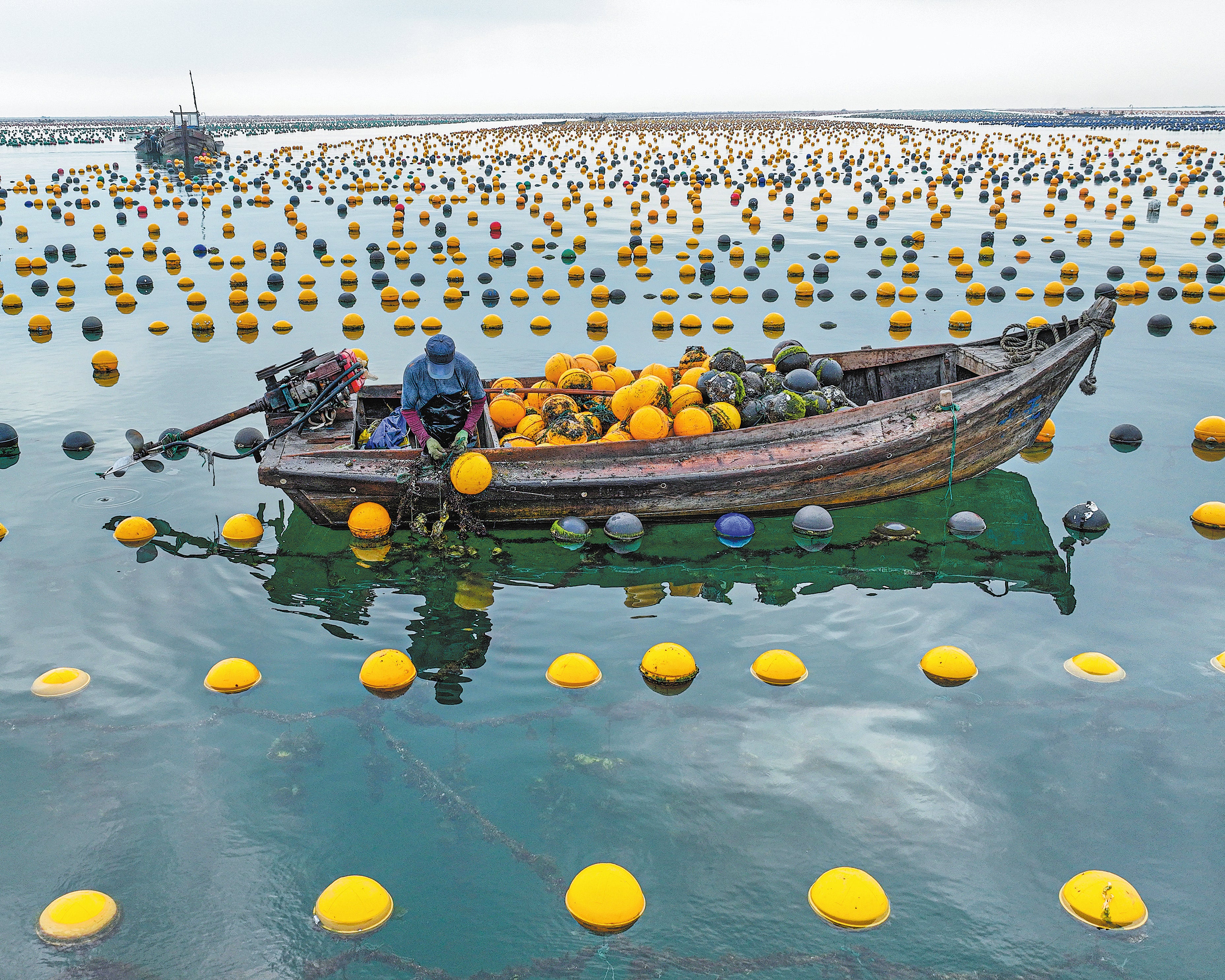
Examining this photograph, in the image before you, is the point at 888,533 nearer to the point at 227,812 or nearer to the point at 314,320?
the point at 227,812

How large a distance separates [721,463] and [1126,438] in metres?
7.24

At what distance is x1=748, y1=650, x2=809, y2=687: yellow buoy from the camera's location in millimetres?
7676

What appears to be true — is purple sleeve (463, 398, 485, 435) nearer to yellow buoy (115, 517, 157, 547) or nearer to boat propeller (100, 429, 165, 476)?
yellow buoy (115, 517, 157, 547)

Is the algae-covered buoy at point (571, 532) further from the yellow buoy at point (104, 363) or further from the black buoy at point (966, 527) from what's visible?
the yellow buoy at point (104, 363)

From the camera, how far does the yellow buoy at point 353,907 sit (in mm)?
5348

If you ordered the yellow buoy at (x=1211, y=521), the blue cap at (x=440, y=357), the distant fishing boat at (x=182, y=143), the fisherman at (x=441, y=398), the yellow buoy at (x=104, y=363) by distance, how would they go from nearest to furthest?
1. the blue cap at (x=440, y=357)
2. the fisherman at (x=441, y=398)
3. the yellow buoy at (x=1211, y=521)
4. the yellow buoy at (x=104, y=363)
5. the distant fishing boat at (x=182, y=143)

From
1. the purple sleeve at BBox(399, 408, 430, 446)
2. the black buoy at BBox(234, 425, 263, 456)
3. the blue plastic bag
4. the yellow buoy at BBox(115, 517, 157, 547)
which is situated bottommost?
the yellow buoy at BBox(115, 517, 157, 547)

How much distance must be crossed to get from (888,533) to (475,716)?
5.57 m

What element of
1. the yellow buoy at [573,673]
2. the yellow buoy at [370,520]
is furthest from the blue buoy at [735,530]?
the yellow buoy at [370,520]

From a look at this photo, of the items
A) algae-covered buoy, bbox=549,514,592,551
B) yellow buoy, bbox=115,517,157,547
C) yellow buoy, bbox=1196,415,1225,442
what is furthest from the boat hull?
yellow buoy, bbox=1196,415,1225,442

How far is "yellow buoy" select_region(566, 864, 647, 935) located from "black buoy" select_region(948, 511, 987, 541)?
6580mm

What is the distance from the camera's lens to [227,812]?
6.30 m

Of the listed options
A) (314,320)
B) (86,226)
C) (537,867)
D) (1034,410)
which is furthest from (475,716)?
(86,226)

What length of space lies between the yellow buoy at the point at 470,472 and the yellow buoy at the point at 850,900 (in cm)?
538
